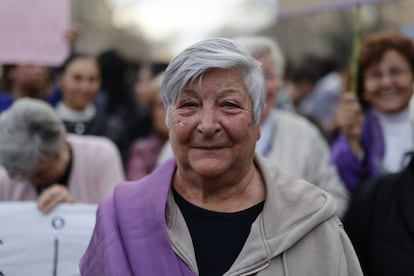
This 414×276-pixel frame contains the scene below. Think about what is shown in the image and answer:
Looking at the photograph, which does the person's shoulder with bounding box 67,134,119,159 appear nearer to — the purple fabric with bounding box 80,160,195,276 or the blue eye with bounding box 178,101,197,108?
the purple fabric with bounding box 80,160,195,276

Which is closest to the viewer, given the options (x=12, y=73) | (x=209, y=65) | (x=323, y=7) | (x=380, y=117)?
(x=209, y=65)

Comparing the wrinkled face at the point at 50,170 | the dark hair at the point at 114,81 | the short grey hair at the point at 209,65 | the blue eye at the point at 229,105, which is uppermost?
the short grey hair at the point at 209,65

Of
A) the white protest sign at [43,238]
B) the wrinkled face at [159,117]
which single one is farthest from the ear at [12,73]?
the white protest sign at [43,238]

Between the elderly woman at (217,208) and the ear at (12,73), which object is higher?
the elderly woman at (217,208)

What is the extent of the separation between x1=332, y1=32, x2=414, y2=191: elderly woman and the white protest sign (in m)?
1.88

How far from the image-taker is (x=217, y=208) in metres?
3.03

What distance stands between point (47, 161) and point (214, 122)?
1.50 m

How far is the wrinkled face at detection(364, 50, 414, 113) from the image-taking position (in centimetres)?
505

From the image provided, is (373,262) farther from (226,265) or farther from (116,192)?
(116,192)

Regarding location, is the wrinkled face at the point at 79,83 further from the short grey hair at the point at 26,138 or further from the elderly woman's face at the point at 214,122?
the elderly woman's face at the point at 214,122

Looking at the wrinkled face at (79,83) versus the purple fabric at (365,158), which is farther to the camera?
the wrinkled face at (79,83)

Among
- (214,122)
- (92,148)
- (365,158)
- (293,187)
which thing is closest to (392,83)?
(365,158)

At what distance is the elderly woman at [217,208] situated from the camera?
9.43 feet

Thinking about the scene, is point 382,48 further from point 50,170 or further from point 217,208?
point 217,208
